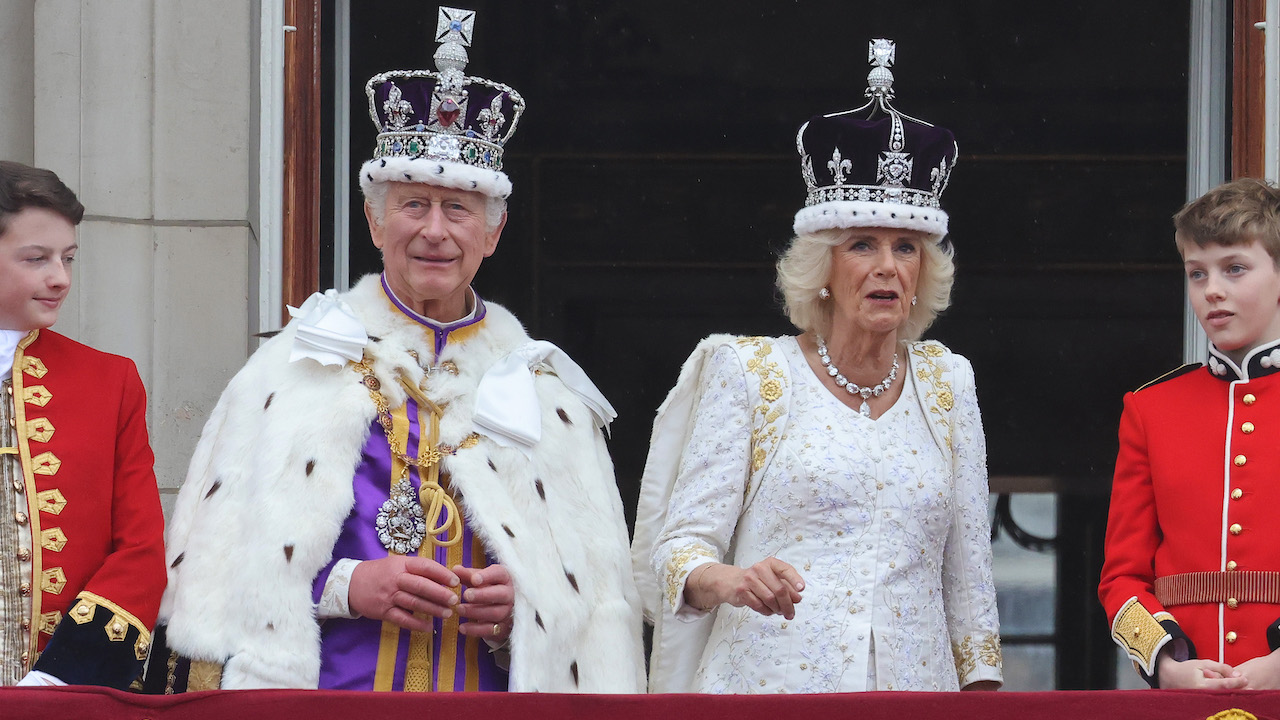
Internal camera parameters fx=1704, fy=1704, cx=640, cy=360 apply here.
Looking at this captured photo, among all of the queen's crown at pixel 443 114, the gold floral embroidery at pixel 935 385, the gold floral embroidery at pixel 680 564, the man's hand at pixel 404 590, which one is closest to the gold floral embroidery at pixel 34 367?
the man's hand at pixel 404 590

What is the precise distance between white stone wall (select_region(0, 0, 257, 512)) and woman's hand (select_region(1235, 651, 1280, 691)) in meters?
2.63

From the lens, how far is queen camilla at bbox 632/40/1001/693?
11.1 feet

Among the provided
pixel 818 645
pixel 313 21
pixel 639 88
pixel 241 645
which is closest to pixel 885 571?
pixel 818 645

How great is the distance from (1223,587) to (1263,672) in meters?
0.19

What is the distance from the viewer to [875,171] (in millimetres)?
3652

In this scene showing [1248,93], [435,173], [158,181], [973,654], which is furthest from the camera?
[1248,93]

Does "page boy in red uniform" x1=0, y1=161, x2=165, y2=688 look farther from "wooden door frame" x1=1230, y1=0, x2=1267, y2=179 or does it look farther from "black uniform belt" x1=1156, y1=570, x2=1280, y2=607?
"wooden door frame" x1=1230, y1=0, x2=1267, y2=179

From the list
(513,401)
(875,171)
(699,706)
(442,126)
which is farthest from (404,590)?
(875,171)

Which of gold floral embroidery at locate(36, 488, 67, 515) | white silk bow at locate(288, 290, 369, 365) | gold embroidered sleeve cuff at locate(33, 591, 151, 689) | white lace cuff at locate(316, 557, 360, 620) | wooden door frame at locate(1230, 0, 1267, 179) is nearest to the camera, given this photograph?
gold embroidered sleeve cuff at locate(33, 591, 151, 689)

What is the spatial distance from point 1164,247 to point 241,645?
15.6 feet

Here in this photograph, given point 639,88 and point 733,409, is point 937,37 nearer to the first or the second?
point 639,88

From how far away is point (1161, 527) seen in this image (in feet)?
10.6

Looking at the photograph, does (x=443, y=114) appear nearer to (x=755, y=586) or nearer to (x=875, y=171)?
(x=875, y=171)

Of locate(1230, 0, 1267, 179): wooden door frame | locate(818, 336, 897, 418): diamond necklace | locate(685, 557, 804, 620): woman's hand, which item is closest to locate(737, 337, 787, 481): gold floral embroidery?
locate(818, 336, 897, 418): diamond necklace
